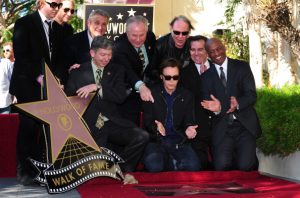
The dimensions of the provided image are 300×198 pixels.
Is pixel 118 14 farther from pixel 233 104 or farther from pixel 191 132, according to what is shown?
pixel 191 132

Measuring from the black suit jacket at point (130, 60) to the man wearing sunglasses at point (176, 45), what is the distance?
0.12 metres

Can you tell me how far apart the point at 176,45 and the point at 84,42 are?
121 cm

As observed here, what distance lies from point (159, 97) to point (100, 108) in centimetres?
78

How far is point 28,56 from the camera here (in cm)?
745

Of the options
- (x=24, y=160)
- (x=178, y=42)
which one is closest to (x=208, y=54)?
(x=178, y=42)

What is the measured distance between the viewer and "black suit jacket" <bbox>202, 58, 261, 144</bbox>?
26.3ft

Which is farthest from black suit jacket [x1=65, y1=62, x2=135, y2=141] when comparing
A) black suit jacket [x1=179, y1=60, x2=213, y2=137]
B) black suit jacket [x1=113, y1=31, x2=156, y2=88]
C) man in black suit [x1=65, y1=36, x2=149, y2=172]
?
black suit jacket [x1=179, y1=60, x2=213, y2=137]

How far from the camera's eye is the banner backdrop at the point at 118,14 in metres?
11.1

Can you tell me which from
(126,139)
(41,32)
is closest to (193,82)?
(126,139)

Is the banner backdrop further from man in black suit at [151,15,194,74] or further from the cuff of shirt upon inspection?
the cuff of shirt

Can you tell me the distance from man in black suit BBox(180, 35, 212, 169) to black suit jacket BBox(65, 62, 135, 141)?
94cm

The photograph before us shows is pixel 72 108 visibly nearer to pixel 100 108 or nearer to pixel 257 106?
pixel 100 108

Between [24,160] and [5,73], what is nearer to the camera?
[24,160]

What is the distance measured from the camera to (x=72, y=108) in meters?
7.23
